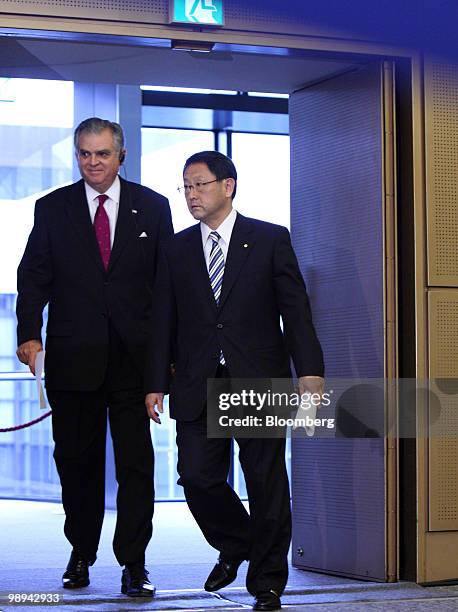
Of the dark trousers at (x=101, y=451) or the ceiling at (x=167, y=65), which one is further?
the ceiling at (x=167, y=65)

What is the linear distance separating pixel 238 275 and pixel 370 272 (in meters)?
0.89

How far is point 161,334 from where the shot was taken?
15.0 feet

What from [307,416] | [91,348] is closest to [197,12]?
[91,348]

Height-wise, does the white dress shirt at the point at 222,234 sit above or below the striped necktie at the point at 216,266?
above

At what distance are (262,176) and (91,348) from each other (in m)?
5.94

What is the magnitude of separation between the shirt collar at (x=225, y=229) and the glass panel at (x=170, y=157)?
198 inches

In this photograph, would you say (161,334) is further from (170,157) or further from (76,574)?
(170,157)

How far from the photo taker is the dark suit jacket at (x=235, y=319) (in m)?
4.44

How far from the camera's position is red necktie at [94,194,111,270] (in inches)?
188

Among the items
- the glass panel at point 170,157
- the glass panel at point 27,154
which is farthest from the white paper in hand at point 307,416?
the glass panel at point 170,157

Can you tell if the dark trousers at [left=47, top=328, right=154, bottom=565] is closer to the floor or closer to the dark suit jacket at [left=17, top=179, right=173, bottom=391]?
the dark suit jacket at [left=17, top=179, right=173, bottom=391]

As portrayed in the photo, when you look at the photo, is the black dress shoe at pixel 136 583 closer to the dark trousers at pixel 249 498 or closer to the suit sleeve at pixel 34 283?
the dark trousers at pixel 249 498

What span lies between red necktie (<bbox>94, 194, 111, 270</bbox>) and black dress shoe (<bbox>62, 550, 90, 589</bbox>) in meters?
1.25

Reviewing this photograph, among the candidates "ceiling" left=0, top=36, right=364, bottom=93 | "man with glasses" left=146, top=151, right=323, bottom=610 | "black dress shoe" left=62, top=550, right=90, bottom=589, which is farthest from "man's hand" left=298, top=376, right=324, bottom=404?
"ceiling" left=0, top=36, right=364, bottom=93
